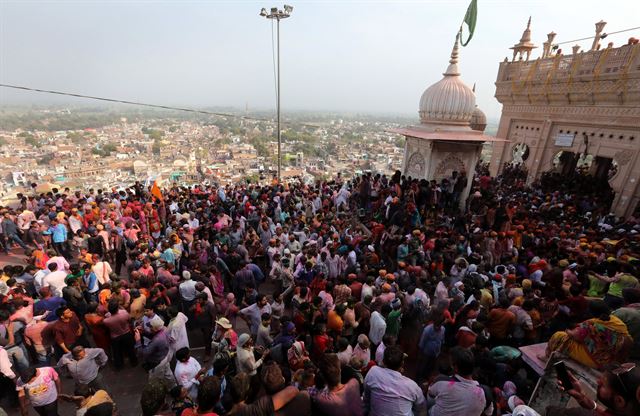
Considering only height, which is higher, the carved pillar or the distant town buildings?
the carved pillar

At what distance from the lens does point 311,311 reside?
479 centimetres

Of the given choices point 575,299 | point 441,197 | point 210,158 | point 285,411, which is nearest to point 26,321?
point 285,411

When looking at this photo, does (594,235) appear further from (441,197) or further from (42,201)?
(42,201)

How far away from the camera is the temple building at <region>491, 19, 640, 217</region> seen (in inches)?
498

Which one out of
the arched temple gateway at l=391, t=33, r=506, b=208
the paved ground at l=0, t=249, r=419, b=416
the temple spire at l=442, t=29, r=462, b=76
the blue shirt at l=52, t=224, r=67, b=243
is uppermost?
the temple spire at l=442, t=29, r=462, b=76

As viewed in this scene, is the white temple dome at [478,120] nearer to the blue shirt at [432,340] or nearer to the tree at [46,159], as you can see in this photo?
the blue shirt at [432,340]

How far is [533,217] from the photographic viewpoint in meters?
10.2

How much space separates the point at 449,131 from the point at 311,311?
27.1 feet

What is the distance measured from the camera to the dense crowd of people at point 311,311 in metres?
3.03

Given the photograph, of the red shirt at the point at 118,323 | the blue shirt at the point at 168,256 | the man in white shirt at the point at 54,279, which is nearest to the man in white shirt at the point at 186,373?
the red shirt at the point at 118,323

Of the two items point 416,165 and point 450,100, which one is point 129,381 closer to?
point 416,165

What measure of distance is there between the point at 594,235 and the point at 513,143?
11.7m

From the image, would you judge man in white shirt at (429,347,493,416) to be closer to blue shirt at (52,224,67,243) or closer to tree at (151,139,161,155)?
blue shirt at (52,224,67,243)

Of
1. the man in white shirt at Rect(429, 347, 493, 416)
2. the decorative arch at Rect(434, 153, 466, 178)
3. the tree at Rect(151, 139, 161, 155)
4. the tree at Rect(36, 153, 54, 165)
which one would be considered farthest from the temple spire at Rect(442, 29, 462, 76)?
the tree at Rect(151, 139, 161, 155)
